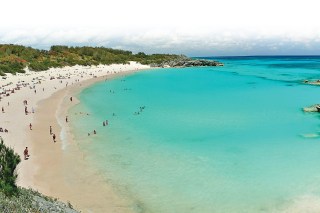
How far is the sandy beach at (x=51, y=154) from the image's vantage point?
20.5 m

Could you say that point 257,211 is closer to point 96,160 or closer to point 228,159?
point 228,159

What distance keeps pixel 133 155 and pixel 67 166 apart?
5298 mm

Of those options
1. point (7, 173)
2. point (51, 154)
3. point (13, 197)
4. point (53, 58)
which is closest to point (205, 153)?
point (51, 154)

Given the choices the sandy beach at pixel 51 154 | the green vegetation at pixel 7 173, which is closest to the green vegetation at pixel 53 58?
the sandy beach at pixel 51 154

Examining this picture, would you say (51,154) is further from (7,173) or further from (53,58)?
(53,58)

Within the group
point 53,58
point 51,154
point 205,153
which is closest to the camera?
point 51,154

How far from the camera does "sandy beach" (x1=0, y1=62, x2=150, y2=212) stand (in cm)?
2045

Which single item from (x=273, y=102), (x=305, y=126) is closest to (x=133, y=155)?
(x=305, y=126)

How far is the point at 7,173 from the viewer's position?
14711mm

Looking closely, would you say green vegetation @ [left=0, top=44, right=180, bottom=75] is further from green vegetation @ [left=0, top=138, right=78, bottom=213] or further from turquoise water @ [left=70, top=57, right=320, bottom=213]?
green vegetation @ [left=0, top=138, right=78, bottom=213]

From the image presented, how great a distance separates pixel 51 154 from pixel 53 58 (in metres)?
95.8

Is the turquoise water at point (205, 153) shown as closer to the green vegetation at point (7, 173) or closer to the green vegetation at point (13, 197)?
the green vegetation at point (13, 197)

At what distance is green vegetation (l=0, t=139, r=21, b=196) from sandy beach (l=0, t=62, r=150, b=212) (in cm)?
498

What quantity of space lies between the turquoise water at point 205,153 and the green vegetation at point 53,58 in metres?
45.2
